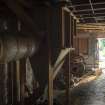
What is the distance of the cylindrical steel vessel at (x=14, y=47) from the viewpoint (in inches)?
110

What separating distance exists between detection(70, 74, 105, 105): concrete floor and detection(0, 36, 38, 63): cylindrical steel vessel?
10.5 feet

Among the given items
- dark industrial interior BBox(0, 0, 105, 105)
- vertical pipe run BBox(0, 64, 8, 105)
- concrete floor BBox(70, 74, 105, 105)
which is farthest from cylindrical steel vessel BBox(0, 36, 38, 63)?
concrete floor BBox(70, 74, 105, 105)

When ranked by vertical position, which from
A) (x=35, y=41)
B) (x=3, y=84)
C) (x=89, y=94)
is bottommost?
(x=89, y=94)

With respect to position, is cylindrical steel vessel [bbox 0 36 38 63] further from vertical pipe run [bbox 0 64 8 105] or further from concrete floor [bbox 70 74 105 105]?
concrete floor [bbox 70 74 105 105]

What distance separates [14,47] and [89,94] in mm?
5102

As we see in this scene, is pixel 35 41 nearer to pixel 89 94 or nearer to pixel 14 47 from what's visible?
pixel 14 47

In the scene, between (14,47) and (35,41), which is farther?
(35,41)

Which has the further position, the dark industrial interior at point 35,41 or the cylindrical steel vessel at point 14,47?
the dark industrial interior at point 35,41

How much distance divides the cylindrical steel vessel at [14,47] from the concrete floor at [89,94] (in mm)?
3215

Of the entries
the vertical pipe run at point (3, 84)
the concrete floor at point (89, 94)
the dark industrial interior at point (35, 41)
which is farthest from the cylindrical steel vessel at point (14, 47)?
the concrete floor at point (89, 94)

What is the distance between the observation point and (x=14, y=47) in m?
3.06

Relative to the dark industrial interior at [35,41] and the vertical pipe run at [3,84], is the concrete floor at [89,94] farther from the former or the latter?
the vertical pipe run at [3,84]

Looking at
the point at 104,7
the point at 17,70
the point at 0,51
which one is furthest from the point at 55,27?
the point at 0,51

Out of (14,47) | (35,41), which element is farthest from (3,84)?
(14,47)
